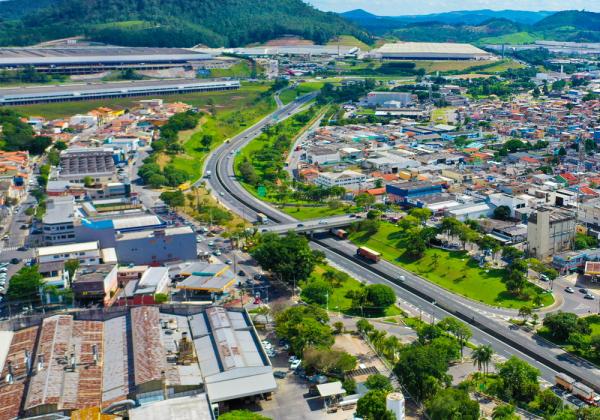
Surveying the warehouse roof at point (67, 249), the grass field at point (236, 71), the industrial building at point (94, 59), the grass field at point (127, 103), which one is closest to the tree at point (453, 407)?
the warehouse roof at point (67, 249)

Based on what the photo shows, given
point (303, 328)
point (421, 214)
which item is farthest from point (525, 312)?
point (421, 214)

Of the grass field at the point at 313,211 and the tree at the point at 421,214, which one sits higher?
the tree at the point at 421,214

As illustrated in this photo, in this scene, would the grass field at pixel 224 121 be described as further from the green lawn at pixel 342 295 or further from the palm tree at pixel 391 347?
the palm tree at pixel 391 347

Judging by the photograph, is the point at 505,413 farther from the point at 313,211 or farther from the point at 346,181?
the point at 346,181

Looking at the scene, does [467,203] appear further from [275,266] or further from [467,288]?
[275,266]

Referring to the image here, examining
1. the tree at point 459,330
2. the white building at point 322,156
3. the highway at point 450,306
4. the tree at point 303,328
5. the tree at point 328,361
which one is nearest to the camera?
the tree at point 328,361

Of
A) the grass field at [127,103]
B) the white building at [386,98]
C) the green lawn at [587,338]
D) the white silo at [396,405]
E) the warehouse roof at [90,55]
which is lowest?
the green lawn at [587,338]

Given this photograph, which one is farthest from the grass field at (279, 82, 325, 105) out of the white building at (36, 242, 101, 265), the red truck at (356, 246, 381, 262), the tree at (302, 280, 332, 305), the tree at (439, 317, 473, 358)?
the tree at (439, 317, 473, 358)

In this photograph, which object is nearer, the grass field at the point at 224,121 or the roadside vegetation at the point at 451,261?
the roadside vegetation at the point at 451,261
